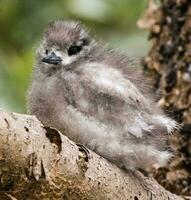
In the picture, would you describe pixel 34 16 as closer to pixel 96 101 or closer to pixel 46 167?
pixel 96 101

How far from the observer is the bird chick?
10.6 ft

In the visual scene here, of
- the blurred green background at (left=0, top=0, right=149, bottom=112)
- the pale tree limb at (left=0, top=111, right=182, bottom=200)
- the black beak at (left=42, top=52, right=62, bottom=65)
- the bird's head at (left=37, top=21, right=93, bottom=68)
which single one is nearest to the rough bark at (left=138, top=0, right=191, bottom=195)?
the blurred green background at (left=0, top=0, right=149, bottom=112)

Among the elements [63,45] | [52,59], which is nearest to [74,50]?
[63,45]

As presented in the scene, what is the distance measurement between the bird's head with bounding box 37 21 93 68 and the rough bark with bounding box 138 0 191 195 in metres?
0.81

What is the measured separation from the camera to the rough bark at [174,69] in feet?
14.3

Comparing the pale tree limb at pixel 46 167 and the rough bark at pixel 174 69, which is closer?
the pale tree limb at pixel 46 167

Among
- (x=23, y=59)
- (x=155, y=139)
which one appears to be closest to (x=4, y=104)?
(x=23, y=59)

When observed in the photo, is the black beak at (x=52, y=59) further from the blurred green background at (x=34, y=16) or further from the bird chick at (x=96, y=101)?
the blurred green background at (x=34, y=16)

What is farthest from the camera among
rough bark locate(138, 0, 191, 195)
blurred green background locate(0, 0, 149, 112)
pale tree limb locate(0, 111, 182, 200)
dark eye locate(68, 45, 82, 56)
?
blurred green background locate(0, 0, 149, 112)

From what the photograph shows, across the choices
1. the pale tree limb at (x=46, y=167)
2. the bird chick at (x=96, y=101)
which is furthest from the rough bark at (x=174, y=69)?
the pale tree limb at (x=46, y=167)

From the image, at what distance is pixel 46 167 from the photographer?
8.80 ft

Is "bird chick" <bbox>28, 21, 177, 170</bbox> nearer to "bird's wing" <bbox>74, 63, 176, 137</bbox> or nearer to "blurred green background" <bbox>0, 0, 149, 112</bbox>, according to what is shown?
"bird's wing" <bbox>74, 63, 176, 137</bbox>

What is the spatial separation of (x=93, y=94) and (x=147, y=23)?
1661 mm

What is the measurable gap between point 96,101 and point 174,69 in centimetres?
146
